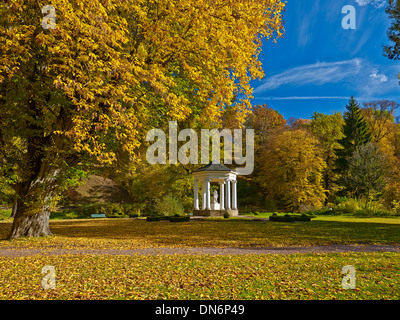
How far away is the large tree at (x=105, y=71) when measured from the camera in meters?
7.38

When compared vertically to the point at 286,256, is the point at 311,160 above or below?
above

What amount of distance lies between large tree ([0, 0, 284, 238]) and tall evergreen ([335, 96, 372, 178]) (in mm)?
32295

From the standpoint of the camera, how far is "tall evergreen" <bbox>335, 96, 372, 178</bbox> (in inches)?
1534

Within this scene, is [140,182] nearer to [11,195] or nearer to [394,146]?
[11,195]

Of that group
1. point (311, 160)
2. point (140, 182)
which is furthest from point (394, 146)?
point (140, 182)

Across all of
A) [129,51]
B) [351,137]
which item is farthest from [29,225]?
[351,137]

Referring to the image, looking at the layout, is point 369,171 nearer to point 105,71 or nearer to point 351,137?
point 351,137

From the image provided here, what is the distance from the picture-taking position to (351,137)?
40.3 m

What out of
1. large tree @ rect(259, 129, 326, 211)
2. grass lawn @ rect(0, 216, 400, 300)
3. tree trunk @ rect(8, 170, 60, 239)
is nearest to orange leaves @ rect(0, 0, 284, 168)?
tree trunk @ rect(8, 170, 60, 239)

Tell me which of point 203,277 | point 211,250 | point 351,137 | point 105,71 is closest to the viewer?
point 203,277

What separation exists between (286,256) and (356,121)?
3878 cm

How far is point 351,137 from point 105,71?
39520mm

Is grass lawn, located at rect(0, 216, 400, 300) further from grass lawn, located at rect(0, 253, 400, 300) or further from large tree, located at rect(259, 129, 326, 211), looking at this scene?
large tree, located at rect(259, 129, 326, 211)
